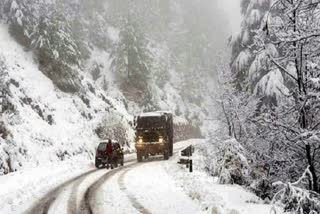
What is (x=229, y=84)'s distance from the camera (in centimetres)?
2400

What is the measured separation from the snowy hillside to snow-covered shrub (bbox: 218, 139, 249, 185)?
12.9m

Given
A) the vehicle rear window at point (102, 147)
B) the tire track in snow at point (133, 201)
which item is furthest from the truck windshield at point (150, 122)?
the tire track in snow at point (133, 201)

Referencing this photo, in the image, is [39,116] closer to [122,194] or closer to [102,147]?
[102,147]

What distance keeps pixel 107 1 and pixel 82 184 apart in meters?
67.8

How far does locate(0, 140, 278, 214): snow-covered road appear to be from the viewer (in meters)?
14.0

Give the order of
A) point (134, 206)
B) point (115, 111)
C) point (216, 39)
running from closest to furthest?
point (134, 206)
point (115, 111)
point (216, 39)

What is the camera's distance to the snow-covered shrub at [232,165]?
1742 cm

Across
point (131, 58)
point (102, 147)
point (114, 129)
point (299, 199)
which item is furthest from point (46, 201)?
point (131, 58)

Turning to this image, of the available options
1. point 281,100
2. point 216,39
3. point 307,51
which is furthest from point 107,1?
point 307,51

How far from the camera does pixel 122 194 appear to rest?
55.9 ft

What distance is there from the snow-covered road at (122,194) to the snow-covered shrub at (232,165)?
2.16ft

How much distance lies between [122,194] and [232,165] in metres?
4.78

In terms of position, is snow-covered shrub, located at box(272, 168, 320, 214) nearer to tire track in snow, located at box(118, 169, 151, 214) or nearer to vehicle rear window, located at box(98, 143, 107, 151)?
tire track in snow, located at box(118, 169, 151, 214)

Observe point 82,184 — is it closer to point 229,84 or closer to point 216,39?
point 229,84
